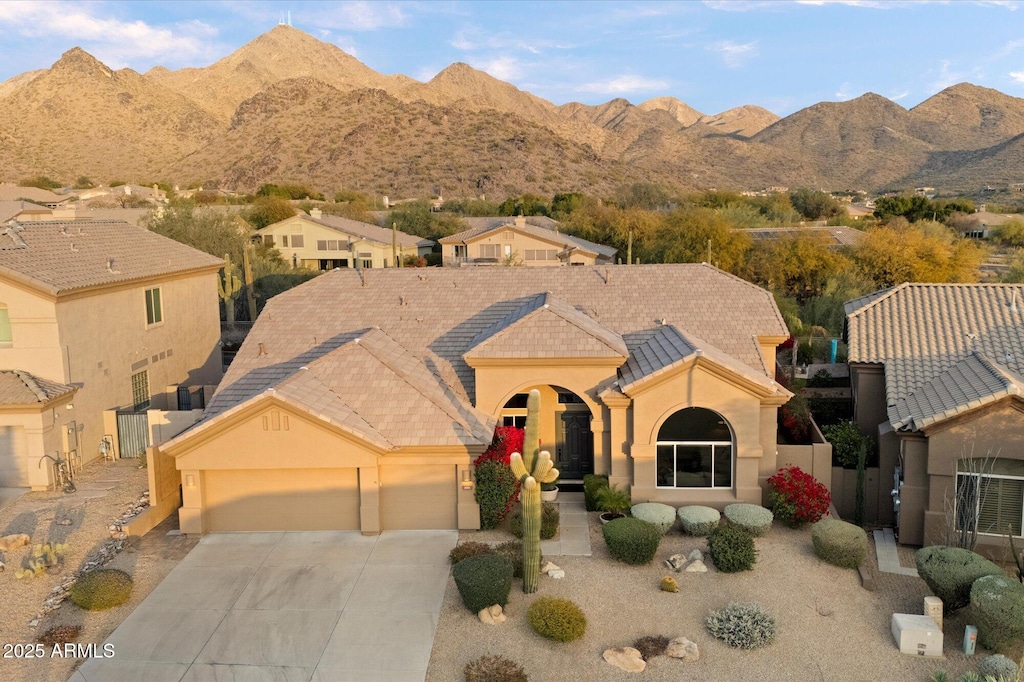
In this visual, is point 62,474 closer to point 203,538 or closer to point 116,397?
point 116,397

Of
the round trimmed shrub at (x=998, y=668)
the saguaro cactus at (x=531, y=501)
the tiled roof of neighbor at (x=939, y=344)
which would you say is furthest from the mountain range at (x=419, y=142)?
the round trimmed shrub at (x=998, y=668)

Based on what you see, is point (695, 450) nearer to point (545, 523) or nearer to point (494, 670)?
point (545, 523)

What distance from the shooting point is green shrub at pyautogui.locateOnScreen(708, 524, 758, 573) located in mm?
16359

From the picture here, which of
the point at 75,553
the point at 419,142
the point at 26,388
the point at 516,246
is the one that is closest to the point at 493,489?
the point at 75,553

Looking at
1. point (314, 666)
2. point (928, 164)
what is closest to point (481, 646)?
point (314, 666)

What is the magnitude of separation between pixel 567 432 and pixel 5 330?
50.8 ft

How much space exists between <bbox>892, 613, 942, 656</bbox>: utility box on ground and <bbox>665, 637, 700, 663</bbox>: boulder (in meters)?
3.51

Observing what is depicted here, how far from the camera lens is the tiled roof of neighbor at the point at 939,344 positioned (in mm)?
18172

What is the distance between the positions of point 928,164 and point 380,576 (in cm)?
14344

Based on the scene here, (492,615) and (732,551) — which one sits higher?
(732,551)

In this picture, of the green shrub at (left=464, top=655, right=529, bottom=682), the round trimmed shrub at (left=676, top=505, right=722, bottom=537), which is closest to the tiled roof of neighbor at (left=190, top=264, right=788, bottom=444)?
the round trimmed shrub at (left=676, top=505, right=722, bottom=537)

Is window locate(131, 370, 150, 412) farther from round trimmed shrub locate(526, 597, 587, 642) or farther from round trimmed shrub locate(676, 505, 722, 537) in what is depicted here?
round trimmed shrub locate(676, 505, 722, 537)

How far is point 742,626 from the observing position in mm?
13953

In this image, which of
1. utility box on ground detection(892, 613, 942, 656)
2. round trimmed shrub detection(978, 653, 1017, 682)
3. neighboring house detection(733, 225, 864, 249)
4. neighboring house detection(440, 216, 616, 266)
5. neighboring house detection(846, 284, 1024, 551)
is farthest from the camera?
neighboring house detection(440, 216, 616, 266)
